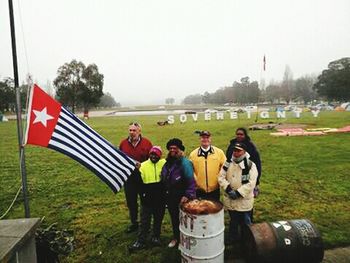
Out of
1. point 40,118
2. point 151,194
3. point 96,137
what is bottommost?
point 151,194

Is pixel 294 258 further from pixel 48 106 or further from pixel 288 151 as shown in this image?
pixel 288 151

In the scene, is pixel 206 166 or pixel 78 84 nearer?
pixel 206 166

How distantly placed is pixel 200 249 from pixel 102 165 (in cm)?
206

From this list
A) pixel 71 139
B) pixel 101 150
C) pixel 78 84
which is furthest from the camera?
pixel 78 84

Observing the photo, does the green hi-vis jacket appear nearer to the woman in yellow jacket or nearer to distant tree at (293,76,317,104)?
the woman in yellow jacket

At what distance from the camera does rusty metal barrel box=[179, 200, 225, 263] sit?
391 cm

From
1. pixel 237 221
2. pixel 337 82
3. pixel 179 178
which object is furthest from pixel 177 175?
pixel 337 82

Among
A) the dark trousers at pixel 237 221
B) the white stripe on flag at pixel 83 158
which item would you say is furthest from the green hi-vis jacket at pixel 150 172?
the dark trousers at pixel 237 221

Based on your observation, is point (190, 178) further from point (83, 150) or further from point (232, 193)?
point (83, 150)

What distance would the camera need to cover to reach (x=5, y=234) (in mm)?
3664

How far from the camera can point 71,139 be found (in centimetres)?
451

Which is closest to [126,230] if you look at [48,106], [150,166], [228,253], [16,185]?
[150,166]

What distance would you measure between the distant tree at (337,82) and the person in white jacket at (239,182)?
66.5 m

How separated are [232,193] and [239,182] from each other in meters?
0.21
